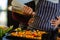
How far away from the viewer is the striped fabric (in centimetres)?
145

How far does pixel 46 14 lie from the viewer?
57.4 inches

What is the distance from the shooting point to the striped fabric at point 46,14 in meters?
1.45

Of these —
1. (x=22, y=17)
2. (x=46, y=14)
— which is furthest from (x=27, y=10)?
(x=46, y=14)

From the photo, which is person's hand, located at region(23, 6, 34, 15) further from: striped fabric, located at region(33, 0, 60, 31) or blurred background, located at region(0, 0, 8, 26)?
blurred background, located at region(0, 0, 8, 26)

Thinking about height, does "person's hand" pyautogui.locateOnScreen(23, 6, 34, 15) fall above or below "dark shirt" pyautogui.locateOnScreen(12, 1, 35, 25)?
above

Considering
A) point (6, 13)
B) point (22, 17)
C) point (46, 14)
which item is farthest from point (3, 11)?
point (46, 14)

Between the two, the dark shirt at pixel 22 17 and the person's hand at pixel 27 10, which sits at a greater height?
the person's hand at pixel 27 10

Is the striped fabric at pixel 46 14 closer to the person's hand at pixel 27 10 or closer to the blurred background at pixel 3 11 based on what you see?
the person's hand at pixel 27 10

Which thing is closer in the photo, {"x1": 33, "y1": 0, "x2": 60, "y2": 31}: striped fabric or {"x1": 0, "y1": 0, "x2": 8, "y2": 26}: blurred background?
{"x1": 33, "y1": 0, "x2": 60, "y2": 31}: striped fabric

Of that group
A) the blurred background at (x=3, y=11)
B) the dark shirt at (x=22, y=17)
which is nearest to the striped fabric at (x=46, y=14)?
the dark shirt at (x=22, y=17)

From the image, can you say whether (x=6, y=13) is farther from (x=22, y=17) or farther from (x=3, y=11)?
(x=22, y=17)

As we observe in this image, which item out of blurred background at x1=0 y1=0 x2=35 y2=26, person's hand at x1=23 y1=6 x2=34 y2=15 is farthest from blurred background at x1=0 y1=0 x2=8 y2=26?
person's hand at x1=23 y1=6 x2=34 y2=15

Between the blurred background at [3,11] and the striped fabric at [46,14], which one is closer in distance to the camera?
the striped fabric at [46,14]

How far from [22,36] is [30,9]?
337mm
